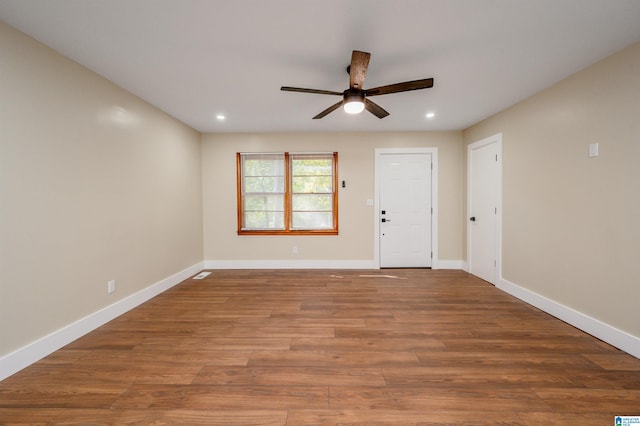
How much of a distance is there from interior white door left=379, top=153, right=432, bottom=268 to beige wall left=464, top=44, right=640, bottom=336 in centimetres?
134

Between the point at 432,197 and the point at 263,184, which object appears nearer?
the point at 432,197

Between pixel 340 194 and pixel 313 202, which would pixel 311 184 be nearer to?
pixel 313 202

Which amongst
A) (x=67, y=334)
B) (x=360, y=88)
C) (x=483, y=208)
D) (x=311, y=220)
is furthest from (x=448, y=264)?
(x=67, y=334)

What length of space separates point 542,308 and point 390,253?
7.12 feet

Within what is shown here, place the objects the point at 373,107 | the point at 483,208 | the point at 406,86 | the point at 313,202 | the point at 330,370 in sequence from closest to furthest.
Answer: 1. the point at 330,370
2. the point at 406,86
3. the point at 373,107
4. the point at 483,208
5. the point at 313,202

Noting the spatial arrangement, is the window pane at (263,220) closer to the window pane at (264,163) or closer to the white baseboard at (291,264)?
the white baseboard at (291,264)

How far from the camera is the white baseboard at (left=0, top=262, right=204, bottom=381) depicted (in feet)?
5.83

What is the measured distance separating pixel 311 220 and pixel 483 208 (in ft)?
9.31

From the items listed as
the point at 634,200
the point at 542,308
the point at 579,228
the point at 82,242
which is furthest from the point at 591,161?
the point at 82,242

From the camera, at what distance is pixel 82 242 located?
2328 mm

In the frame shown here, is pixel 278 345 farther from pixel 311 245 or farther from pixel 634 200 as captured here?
pixel 634 200

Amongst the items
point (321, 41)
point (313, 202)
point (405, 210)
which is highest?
point (321, 41)

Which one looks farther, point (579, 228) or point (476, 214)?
point (476, 214)

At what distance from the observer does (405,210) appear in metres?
4.55
